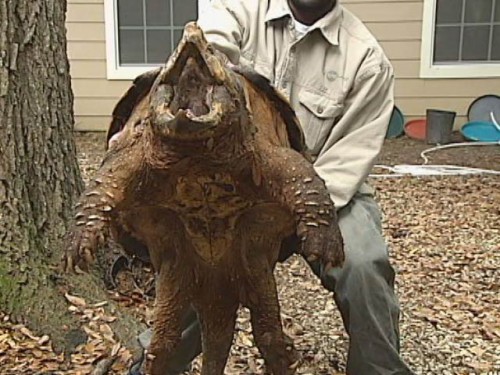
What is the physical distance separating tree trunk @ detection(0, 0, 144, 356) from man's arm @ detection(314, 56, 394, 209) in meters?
1.34

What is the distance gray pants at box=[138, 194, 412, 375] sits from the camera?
8.96 ft

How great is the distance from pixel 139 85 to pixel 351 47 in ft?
3.44

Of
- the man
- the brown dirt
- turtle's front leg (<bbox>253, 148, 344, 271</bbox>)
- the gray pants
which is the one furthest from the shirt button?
the brown dirt

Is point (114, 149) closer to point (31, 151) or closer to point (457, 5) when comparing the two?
point (31, 151)

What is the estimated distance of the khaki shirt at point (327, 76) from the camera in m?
2.79

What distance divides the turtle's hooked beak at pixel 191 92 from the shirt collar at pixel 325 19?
1.17 meters

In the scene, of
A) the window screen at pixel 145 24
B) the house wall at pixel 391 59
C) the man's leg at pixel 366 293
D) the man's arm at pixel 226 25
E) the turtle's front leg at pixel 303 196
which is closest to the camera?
the turtle's front leg at pixel 303 196

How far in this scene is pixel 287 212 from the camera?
1.97 metres

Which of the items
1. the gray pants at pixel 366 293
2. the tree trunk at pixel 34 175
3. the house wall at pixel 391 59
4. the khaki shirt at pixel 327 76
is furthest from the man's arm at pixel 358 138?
the house wall at pixel 391 59

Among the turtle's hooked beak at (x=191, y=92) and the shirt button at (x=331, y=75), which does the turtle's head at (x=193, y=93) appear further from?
the shirt button at (x=331, y=75)

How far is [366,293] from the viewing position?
275 centimetres

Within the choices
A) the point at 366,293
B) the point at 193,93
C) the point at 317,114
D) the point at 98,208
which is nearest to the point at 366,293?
the point at 366,293

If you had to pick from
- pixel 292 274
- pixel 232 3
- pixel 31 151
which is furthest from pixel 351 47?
pixel 292 274

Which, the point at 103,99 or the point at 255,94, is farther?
the point at 103,99
